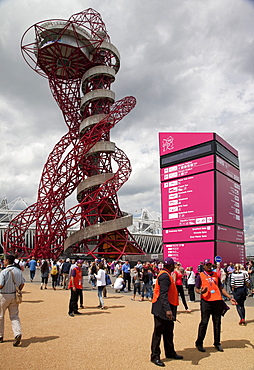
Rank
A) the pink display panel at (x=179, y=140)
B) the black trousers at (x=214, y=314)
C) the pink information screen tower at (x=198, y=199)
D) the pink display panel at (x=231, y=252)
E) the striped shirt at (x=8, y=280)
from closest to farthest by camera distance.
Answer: the black trousers at (x=214, y=314), the striped shirt at (x=8, y=280), the pink information screen tower at (x=198, y=199), the pink display panel at (x=231, y=252), the pink display panel at (x=179, y=140)

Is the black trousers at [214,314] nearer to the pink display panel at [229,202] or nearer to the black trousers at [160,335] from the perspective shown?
the black trousers at [160,335]

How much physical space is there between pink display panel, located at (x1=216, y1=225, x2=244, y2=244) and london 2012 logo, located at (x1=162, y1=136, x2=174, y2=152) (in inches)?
243

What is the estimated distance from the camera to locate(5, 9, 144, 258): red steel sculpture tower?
114 ft

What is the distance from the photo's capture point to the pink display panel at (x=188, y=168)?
19438 mm

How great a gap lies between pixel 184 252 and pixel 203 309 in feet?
45.7

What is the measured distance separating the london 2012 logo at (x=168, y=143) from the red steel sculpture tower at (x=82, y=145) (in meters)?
12.1

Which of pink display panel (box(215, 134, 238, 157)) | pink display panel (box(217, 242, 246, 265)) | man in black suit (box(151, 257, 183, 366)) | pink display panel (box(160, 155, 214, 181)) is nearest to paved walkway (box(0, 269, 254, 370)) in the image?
man in black suit (box(151, 257, 183, 366))

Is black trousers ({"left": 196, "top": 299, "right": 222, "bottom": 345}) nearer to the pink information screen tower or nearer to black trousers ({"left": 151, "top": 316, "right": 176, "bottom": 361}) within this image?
black trousers ({"left": 151, "top": 316, "right": 176, "bottom": 361})

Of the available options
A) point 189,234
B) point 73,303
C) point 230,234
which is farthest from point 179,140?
point 73,303

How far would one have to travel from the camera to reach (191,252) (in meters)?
19.2

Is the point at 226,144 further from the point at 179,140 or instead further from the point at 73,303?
the point at 73,303

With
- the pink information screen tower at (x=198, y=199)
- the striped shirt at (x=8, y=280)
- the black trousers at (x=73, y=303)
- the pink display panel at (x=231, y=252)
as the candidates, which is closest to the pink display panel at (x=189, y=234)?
the pink information screen tower at (x=198, y=199)

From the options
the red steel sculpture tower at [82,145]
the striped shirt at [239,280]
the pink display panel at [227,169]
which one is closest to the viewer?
the striped shirt at [239,280]

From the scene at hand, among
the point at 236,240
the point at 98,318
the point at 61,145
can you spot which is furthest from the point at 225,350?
the point at 61,145
